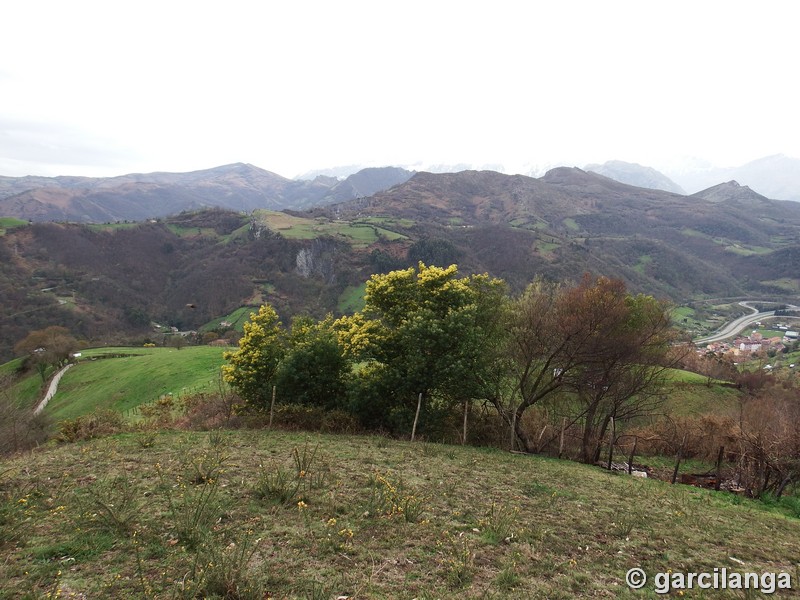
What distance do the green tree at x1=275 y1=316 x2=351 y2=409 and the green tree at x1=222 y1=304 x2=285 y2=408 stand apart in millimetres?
751

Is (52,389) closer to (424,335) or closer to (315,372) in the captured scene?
(315,372)

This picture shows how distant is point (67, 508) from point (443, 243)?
16038 cm

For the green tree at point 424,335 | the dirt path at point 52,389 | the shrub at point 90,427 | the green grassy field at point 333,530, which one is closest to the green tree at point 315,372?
the green tree at point 424,335

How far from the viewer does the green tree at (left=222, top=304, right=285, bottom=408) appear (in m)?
19.7

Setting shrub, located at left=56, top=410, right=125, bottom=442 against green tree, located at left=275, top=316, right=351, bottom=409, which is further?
A: green tree, located at left=275, top=316, right=351, bottom=409

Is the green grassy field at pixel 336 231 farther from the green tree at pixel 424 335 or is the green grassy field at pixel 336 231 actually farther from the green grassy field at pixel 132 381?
the green tree at pixel 424 335

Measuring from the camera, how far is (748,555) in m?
8.08

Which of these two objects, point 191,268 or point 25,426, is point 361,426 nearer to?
point 25,426

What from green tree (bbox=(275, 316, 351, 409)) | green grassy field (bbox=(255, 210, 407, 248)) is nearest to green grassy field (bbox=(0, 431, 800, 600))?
green tree (bbox=(275, 316, 351, 409))

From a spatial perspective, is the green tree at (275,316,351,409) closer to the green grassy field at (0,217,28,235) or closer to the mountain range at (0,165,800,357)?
the mountain range at (0,165,800,357)

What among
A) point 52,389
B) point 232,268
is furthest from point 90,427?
point 232,268

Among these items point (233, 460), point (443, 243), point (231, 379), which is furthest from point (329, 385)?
point (443, 243)

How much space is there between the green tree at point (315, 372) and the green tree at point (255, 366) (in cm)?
75

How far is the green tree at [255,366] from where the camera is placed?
19.7 metres
